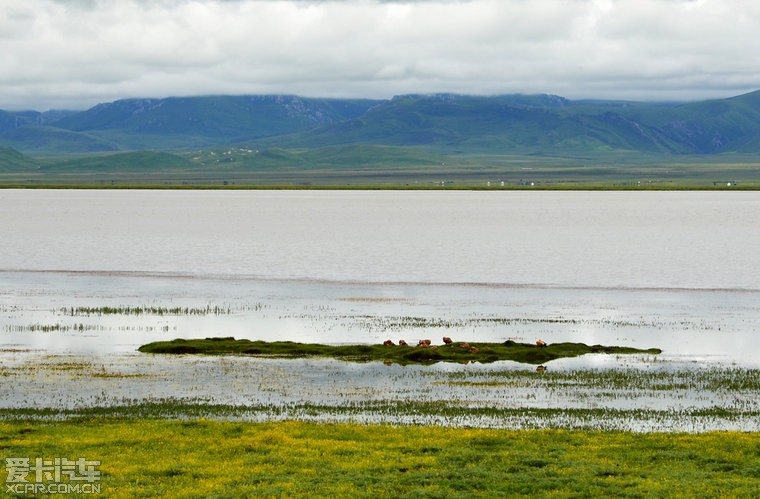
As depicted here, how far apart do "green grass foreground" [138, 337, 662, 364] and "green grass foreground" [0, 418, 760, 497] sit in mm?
13768

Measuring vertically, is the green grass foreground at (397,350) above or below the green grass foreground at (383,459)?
below

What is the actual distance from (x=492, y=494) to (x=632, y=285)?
57.8 m

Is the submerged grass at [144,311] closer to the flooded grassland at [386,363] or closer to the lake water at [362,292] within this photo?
the flooded grassland at [386,363]

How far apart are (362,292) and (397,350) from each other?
1051 inches

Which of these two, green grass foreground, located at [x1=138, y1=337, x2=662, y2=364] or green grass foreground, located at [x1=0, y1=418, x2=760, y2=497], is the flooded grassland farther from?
green grass foreground, located at [x1=0, y1=418, x2=760, y2=497]

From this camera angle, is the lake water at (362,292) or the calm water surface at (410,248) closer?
the lake water at (362,292)

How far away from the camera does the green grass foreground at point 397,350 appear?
42.3 m

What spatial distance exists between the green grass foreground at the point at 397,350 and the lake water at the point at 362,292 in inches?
54.9

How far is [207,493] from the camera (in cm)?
2147

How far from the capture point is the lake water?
1683 inches

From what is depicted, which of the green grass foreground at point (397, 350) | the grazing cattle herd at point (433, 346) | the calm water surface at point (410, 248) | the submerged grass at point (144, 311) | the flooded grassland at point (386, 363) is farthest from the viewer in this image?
the calm water surface at point (410, 248)

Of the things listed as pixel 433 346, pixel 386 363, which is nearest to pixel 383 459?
pixel 386 363

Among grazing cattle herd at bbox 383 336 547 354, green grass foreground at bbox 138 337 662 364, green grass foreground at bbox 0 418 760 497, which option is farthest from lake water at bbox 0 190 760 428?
green grass foreground at bbox 0 418 760 497

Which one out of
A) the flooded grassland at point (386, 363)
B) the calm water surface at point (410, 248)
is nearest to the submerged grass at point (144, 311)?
the flooded grassland at point (386, 363)
